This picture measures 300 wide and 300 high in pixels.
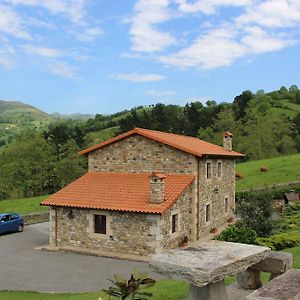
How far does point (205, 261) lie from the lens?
8438 mm

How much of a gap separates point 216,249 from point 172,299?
2.21m

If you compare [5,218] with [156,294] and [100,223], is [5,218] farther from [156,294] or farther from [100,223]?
[156,294]

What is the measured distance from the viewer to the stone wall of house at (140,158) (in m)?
22.7

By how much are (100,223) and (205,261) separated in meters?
13.6

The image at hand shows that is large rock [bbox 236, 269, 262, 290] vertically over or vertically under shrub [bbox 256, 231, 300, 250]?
over

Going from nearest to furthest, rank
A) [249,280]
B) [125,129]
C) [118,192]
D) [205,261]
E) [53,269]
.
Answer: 1. [205,261]
2. [249,280]
3. [53,269]
4. [118,192]
5. [125,129]

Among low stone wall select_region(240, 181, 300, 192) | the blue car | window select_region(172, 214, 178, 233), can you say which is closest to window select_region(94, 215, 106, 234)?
window select_region(172, 214, 178, 233)

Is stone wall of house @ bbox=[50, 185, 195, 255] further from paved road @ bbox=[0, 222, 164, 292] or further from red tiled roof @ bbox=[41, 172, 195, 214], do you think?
paved road @ bbox=[0, 222, 164, 292]

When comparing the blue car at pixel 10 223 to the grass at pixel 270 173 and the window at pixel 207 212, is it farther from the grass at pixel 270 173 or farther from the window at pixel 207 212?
the grass at pixel 270 173

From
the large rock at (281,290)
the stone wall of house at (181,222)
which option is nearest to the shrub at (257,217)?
the stone wall of house at (181,222)

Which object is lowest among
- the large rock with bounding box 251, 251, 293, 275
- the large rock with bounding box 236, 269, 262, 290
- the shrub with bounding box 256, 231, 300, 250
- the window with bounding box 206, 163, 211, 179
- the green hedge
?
the shrub with bounding box 256, 231, 300, 250

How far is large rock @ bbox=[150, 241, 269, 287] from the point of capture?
7848 mm

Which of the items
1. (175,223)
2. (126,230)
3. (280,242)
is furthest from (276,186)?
Answer: (126,230)

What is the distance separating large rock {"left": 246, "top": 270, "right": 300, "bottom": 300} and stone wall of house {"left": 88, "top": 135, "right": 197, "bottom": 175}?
14630 millimetres
